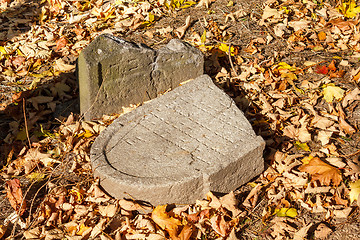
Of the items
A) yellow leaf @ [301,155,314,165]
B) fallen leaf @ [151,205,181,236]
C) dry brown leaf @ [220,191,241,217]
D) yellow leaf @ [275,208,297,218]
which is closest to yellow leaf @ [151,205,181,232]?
fallen leaf @ [151,205,181,236]

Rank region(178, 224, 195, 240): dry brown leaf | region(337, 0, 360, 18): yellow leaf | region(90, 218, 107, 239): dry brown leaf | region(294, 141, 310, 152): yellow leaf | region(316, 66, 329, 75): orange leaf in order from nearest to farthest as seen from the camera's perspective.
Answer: region(178, 224, 195, 240): dry brown leaf
region(90, 218, 107, 239): dry brown leaf
region(294, 141, 310, 152): yellow leaf
region(316, 66, 329, 75): orange leaf
region(337, 0, 360, 18): yellow leaf

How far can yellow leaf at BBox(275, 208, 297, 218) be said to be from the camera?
10.2 ft

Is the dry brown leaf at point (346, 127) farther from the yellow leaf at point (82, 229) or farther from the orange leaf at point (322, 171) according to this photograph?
the yellow leaf at point (82, 229)

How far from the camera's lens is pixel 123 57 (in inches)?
148

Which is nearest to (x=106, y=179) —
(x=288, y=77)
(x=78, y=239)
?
(x=78, y=239)

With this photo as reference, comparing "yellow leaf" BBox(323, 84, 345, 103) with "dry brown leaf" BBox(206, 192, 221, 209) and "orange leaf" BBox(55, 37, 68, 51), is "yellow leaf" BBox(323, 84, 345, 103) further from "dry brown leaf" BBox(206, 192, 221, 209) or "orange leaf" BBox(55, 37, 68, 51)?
"orange leaf" BBox(55, 37, 68, 51)

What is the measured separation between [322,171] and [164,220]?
4.14ft

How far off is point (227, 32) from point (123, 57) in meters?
1.63

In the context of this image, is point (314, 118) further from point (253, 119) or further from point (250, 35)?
point (250, 35)

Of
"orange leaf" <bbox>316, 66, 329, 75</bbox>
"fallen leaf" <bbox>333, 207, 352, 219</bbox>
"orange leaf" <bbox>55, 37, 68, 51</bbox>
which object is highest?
"orange leaf" <bbox>55, 37, 68, 51</bbox>

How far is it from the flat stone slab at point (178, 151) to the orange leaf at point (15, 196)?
0.59m

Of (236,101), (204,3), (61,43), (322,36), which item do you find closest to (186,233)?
(236,101)

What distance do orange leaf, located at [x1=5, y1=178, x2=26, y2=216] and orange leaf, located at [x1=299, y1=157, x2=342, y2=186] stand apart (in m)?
2.11

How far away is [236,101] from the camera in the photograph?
13.5ft
